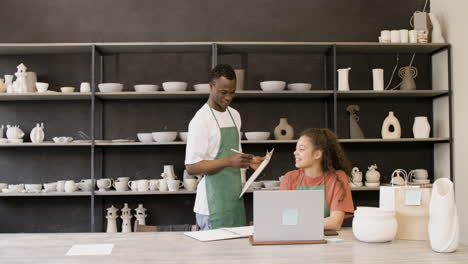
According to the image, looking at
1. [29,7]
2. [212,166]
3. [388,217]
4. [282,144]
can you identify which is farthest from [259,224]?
[29,7]

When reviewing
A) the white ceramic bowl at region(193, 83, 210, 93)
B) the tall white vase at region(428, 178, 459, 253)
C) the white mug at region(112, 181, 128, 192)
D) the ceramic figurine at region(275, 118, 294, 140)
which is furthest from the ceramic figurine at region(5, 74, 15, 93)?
the tall white vase at region(428, 178, 459, 253)

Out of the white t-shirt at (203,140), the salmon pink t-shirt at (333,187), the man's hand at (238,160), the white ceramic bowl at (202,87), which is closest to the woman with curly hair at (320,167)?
the salmon pink t-shirt at (333,187)

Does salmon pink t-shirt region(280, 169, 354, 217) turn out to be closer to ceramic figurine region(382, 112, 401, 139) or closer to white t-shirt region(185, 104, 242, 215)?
white t-shirt region(185, 104, 242, 215)

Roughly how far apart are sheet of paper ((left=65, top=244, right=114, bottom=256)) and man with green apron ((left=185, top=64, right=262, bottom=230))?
1.08 m

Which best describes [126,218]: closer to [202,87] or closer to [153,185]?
[153,185]

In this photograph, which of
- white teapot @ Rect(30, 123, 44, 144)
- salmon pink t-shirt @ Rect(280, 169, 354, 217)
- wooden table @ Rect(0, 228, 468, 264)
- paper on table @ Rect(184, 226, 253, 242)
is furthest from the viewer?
white teapot @ Rect(30, 123, 44, 144)

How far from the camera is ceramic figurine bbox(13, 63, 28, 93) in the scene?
442 cm

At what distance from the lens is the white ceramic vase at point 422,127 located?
462 cm

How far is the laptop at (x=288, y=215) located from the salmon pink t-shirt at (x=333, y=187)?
476 mm

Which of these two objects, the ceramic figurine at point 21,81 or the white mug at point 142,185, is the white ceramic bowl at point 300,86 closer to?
the white mug at point 142,185

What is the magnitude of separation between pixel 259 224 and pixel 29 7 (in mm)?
3589

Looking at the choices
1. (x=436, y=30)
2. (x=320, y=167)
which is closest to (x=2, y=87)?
(x=320, y=167)

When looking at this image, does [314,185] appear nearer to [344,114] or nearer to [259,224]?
[259,224]

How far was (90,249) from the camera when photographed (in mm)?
2145
